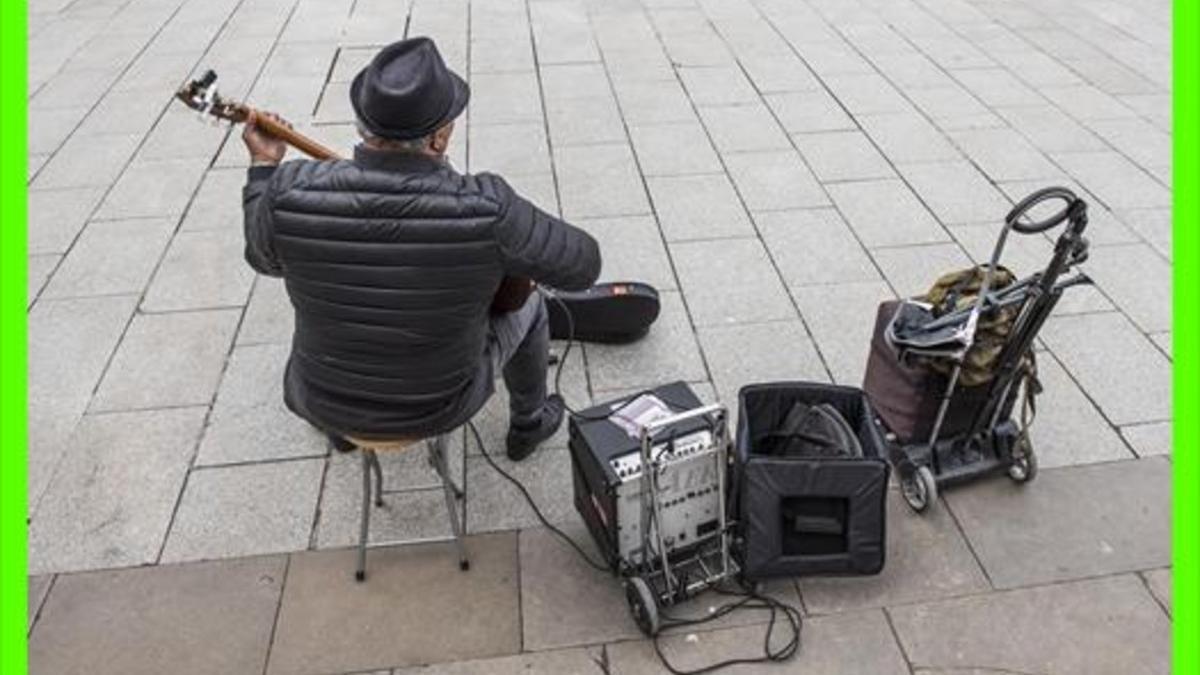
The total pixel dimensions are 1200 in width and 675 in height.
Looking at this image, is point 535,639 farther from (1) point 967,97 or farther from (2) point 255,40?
(2) point 255,40

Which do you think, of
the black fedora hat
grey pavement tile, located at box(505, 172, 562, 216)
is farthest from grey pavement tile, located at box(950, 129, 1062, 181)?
the black fedora hat

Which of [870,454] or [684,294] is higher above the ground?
[870,454]

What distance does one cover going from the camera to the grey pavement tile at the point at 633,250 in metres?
4.55

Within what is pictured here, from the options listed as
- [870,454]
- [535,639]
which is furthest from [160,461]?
[870,454]

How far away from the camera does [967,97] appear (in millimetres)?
6297

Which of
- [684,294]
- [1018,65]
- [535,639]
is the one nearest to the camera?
[535,639]

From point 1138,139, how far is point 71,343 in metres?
6.10

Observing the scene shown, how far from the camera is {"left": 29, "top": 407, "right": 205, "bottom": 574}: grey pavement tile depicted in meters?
3.21

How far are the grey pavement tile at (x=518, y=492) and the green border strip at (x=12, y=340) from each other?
55.4 inches

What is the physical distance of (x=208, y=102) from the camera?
2879 millimetres

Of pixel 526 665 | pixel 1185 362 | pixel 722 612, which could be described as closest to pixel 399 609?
pixel 526 665

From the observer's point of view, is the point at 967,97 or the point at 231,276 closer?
the point at 231,276

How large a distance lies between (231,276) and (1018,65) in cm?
567

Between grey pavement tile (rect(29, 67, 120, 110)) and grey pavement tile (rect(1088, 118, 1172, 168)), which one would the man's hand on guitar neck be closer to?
grey pavement tile (rect(29, 67, 120, 110))
